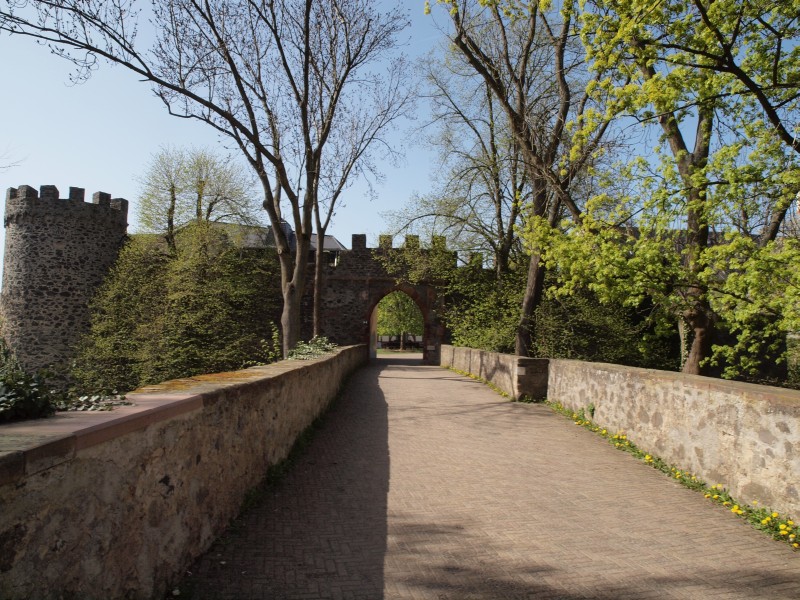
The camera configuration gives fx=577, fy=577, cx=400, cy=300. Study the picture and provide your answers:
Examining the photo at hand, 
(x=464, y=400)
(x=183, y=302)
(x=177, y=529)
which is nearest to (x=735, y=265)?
(x=464, y=400)

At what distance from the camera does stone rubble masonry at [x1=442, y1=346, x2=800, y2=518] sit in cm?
422

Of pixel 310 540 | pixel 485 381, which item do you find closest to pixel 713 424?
pixel 310 540

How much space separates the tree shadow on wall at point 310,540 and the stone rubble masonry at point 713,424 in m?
2.89

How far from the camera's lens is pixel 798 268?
25.4 ft

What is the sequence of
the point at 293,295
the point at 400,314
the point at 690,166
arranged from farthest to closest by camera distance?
the point at 400,314, the point at 293,295, the point at 690,166

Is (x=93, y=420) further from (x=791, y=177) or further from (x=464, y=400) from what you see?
(x=464, y=400)

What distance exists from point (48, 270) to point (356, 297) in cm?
1269

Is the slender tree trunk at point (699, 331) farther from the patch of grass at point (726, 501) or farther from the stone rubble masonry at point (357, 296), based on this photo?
the stone rubble masonry at point (357, 296)

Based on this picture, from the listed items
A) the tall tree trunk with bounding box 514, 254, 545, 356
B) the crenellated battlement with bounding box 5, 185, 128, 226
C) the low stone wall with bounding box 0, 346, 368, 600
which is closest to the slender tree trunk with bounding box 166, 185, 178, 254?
the crenellated battlement with bounding box 5, 185, 128, 226

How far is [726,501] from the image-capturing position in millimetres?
4738

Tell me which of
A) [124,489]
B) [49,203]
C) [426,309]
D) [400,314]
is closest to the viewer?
[124,489]

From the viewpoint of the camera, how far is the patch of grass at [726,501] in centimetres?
399

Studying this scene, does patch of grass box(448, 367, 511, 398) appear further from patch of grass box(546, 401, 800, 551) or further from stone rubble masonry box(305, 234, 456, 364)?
stone rubble masonry box(305, 234, 456, 364)

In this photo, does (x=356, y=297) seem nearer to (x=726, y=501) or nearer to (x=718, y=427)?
(x=718, y=427)
